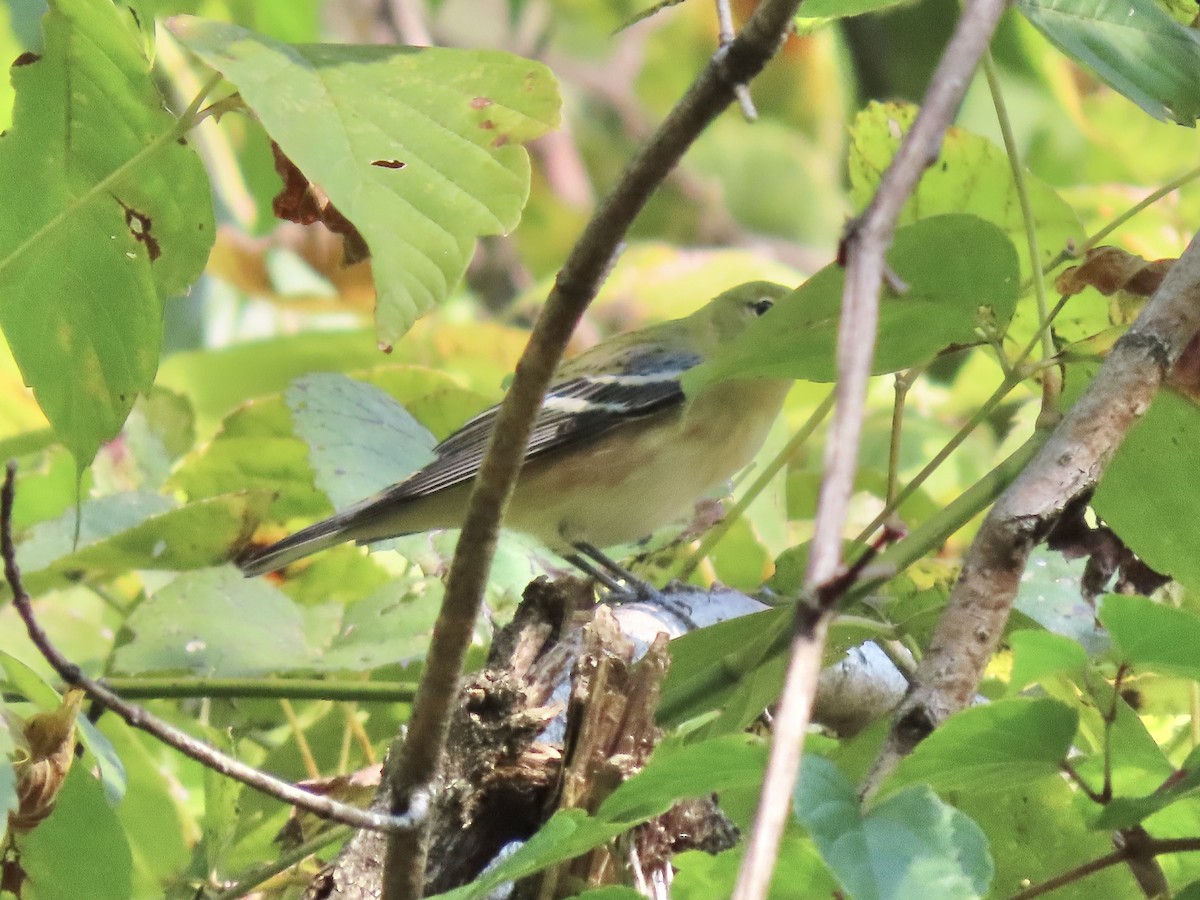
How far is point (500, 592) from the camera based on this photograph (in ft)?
6.48

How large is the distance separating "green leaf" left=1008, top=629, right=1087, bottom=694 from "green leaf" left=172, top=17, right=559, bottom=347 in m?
0.51

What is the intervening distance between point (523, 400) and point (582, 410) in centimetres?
195

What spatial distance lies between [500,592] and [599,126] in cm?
656

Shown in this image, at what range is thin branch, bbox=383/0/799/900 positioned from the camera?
2.80 feet

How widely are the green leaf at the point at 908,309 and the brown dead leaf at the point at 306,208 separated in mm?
525

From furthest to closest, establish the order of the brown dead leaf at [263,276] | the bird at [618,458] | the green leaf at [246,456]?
the brown dead leaf at [263,276] → the bird at [618,458] → the green leaf at [246,456]

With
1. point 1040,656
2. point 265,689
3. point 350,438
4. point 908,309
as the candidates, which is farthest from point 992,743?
point 350,438

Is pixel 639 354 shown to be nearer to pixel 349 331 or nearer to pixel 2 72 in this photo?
pixel 349 331

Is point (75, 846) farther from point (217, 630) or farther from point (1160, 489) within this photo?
point (1160, 489)

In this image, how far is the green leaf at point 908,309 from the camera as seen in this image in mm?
1008

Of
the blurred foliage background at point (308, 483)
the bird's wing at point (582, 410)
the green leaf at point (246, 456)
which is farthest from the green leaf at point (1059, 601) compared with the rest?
the green leaf at point (246, 456)

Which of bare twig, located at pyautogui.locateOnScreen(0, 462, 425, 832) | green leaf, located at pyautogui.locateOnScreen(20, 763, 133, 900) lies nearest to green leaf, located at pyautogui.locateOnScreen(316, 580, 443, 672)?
green leaf, located at pyautogui.locateOnScreen(20, 763, 133, 900)

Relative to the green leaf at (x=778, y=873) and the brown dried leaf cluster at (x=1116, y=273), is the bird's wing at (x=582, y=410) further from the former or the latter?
the green leaf at (x=778, y=873)

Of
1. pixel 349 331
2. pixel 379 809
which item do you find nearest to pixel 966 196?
pixel 379 809
